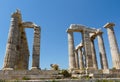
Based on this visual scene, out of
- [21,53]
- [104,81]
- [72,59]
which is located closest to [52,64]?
[72,59]

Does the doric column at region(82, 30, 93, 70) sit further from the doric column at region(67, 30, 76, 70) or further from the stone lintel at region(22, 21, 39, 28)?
the stone lintel at region(22, 21, 39, 28)

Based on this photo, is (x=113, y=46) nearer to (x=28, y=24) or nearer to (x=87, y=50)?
(x=87, y=50)

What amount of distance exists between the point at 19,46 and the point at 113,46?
17.3 meters

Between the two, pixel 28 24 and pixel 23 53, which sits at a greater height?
pixel 28 24

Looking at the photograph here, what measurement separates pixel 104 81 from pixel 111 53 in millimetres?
16016

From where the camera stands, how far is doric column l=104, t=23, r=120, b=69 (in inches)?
1031

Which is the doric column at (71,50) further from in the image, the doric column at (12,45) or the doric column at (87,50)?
the doric column at (12,45)

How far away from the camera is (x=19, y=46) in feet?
87.9

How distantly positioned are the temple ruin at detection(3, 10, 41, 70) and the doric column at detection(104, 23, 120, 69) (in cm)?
1355

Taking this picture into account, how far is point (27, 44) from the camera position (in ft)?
98.6

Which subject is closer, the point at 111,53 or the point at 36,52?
the point at 36,52

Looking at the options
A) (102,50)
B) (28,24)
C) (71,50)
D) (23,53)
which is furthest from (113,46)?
(23,53)

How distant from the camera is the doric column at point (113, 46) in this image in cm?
2620

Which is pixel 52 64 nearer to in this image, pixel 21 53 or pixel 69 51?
pixel 69 51
